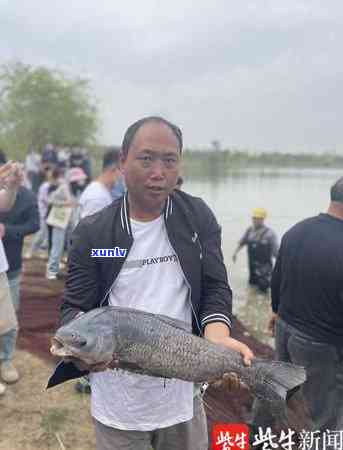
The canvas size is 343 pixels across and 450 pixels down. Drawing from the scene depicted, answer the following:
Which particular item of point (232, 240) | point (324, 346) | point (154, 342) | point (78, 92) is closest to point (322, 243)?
point (324, 346)

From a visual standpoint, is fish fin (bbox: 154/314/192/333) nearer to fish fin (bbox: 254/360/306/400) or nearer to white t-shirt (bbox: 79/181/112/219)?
fish fin (bbox: 254/360/306/400)

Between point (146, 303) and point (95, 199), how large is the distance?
3.62 metres

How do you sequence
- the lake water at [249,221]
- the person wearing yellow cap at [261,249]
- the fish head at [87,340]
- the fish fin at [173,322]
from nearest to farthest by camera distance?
the fish head at [87,340]
the fish fin at [173,322]
the lake water at [249,221]
the person wearing yellow cap at [261,249]

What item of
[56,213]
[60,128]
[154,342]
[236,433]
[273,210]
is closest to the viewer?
[154,342]

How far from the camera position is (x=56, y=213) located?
8.36 m

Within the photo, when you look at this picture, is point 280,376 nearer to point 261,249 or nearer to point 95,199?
point 95,199

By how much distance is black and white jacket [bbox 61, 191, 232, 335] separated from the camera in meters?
2.22

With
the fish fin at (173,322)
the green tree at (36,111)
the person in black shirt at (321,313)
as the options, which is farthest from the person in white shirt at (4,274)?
the green tree at (36,111)

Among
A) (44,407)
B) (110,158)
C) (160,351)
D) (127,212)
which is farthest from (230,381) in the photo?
(110,158)

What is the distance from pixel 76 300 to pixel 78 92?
33689 mm

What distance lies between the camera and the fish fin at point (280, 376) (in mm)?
2113

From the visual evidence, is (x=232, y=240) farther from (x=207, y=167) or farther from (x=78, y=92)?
(x=207, y=167)

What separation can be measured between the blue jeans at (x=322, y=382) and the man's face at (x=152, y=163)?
2.23 meters

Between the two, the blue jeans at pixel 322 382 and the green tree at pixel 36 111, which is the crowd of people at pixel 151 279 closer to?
the blue jeans at pixel 322 382
